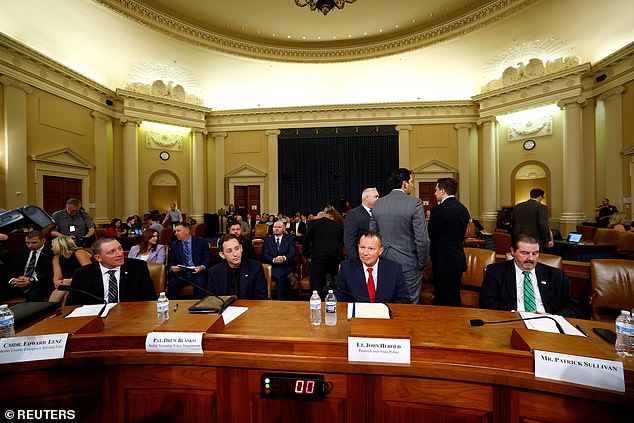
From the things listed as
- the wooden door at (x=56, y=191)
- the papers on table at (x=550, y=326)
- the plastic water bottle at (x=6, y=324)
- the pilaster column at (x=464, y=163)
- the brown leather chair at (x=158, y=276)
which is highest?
the pilaster column at (x=464, y=163)

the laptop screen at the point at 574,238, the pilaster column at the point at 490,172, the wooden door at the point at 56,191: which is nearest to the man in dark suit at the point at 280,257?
the laptop screen at the point at 574,238

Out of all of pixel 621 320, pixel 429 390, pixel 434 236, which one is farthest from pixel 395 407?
pixel 434 236

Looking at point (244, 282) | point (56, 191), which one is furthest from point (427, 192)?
point (56, 191)

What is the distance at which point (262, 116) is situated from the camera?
510 inches

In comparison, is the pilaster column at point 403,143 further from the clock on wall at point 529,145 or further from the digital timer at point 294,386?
the digital timer at point 294,386

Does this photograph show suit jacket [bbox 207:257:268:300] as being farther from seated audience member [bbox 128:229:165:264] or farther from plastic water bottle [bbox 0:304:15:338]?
seated audience member [bbox 128:229:165:264]

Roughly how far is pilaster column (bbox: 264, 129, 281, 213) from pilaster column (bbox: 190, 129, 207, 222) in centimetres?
278

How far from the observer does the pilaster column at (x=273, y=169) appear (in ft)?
42.8

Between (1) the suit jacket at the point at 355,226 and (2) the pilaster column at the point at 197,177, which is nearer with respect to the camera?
(1) the suit jacket at the point at 355,226

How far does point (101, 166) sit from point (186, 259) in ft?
28.8

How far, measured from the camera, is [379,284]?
210cm

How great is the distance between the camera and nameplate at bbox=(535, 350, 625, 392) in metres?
1.00

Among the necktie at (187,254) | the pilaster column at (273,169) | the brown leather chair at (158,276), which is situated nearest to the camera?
the brown leather chair at (158,276)

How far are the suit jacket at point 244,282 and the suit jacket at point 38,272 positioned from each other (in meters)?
1.98
